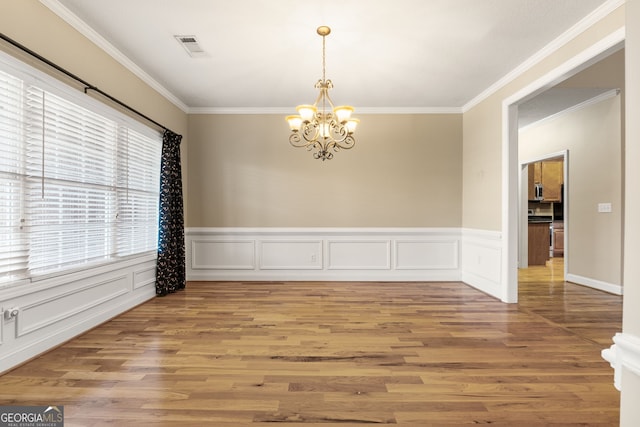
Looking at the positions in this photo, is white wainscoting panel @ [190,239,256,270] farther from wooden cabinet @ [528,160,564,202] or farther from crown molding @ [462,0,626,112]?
wooden cabinet @ [528,160,564,202]

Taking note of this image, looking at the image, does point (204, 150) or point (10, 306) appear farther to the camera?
point (204, 150)

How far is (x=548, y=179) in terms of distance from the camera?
8.04 m

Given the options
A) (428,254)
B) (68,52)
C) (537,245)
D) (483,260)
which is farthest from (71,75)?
(537,245)

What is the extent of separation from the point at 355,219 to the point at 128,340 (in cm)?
346

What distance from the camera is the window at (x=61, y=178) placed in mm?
2328

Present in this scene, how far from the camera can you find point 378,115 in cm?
525

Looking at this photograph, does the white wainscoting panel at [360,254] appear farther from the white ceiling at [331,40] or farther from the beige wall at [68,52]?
the beige wall at [68,52]

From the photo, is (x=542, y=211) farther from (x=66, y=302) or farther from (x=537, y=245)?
(x=66, y=302)

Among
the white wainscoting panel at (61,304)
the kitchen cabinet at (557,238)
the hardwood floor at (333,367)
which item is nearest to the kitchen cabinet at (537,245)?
the kitchen cabinet at (557,238)

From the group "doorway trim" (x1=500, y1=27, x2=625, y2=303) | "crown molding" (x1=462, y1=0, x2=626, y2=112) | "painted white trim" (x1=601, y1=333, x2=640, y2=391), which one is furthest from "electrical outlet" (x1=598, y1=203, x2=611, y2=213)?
"painted white trim" (x1=601, y1=333, x2=640, y2=391)

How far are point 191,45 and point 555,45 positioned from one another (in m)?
3.62

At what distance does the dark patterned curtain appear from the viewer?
4340mm

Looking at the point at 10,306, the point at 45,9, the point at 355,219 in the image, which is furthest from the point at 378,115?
the point at 10,306

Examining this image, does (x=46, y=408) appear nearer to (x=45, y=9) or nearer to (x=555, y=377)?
(x=45, y=9)
